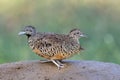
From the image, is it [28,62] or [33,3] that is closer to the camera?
[28,62]

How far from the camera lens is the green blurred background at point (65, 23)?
9.40m

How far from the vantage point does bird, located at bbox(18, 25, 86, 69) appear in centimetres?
634

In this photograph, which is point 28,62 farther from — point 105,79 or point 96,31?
point 96,31

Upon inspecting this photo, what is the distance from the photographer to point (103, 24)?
10.3m

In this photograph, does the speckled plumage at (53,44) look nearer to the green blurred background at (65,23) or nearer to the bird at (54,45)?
the bird at (54,45)

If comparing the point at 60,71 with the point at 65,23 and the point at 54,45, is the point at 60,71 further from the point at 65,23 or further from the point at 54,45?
the point at 65,23

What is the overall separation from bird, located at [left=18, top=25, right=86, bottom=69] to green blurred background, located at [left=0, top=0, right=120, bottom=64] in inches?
104

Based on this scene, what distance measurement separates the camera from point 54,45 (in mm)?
6348

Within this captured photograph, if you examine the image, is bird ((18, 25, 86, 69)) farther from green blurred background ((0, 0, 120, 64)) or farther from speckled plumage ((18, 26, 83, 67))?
green blurred background ((0, 0, 120, 64))

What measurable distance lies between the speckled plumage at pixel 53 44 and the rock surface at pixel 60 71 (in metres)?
0.11

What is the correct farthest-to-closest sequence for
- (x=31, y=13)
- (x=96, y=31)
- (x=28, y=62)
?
(x=31, y=13) → (x=96, y=31) → (x=28, y=62)

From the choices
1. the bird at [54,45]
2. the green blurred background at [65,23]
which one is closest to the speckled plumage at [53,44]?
the bird at [54,45]

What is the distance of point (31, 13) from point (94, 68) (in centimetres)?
456

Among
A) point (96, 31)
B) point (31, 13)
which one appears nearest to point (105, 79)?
point (96, 31)
